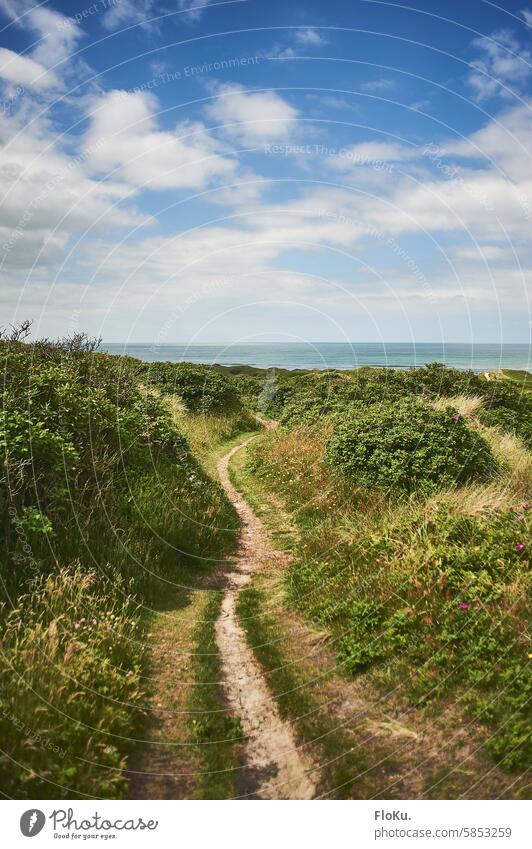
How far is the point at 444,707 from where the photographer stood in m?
5.26

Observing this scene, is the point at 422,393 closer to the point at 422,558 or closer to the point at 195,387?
the point at 195,387

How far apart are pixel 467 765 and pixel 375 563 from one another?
3.51 meters

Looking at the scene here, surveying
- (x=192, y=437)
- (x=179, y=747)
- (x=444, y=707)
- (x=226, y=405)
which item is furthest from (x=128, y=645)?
(x=226, y=405)

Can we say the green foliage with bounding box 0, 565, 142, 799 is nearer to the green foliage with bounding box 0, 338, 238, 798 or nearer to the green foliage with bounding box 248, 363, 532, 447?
the green foliage with bounding box 0, 338, 238, 798

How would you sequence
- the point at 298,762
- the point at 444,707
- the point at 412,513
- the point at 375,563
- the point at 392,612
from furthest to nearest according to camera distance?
1. the point at 412,513
2. the point at 375,563
3. the point at 392,612
4. the point at 444,707
5. the point at 298,762

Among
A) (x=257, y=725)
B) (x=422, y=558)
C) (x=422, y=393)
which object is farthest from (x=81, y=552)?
(x=422, y=393)

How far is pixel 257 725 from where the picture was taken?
552 centimetres

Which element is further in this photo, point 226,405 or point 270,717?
point 226,405

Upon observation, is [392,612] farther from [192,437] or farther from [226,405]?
[226,405]

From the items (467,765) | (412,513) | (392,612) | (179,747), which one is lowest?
(179,747)
